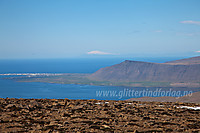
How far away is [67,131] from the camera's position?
31.9 ft

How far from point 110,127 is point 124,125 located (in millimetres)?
685

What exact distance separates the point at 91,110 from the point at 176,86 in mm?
175898

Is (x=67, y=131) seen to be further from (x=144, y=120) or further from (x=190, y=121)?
(x=190, y=121)

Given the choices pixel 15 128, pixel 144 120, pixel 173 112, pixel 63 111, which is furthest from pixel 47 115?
pixel 173 112

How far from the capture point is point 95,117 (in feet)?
39.0

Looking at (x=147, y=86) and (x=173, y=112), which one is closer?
(x=173, y=112)

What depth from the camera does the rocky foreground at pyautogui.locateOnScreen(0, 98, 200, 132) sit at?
10.2 meters

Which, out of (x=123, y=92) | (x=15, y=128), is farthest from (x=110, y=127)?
(x=123, y=92)

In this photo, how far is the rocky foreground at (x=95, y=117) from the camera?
10.2 meters

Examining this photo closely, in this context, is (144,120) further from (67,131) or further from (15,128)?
(15,128)

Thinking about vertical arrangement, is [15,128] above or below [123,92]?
above

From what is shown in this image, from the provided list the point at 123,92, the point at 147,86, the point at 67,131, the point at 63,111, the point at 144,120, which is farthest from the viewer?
the point at 147,86

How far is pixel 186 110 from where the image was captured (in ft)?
46.4

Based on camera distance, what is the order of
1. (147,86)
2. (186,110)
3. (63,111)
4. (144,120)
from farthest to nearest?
1. (147,86)
2. (186,110)
3. (63,111)
4. (144,120)
